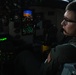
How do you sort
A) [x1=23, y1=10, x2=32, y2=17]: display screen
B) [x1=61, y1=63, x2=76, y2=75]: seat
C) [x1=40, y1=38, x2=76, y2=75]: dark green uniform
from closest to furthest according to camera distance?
1. [x1=61, y1=63, x2=76, y2=75]: seat
2. [x1=40, y1=38, x2=76, y2=75]: dark green uniform
3. [x1=23, y1=10, x2=32, y2=17]: display screen

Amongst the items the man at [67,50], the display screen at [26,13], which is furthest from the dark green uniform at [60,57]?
the display screen at [26,13]

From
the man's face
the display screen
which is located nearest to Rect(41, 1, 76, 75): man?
the man's face

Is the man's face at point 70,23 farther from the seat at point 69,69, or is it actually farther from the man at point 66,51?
the seat at point 69,69

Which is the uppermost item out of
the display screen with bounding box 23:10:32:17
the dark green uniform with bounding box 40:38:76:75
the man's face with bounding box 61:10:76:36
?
the man's face with bounding box 61:10:76:36

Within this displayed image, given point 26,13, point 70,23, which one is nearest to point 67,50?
point 70,23

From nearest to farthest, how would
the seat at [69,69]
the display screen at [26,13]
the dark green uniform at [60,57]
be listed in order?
the seat at [69,69]
the dark green uniform at [60,57]
the display screen at [26,13]

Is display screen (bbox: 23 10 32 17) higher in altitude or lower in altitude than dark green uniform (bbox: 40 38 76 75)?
lower

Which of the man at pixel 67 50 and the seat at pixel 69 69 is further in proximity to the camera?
the man at pixel 67 50

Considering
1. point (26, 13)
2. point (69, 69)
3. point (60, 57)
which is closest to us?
point (69, 69)

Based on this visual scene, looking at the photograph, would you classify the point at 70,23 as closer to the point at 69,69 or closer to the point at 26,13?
the point at 69,69

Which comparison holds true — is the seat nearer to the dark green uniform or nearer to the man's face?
the dark green uniform

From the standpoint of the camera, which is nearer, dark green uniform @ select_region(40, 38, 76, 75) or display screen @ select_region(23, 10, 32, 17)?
dark green uniform @ select_region(40, 38, 76, 75)

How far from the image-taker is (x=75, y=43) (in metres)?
0.99

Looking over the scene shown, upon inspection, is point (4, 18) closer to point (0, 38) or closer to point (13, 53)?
point (0, 38)
